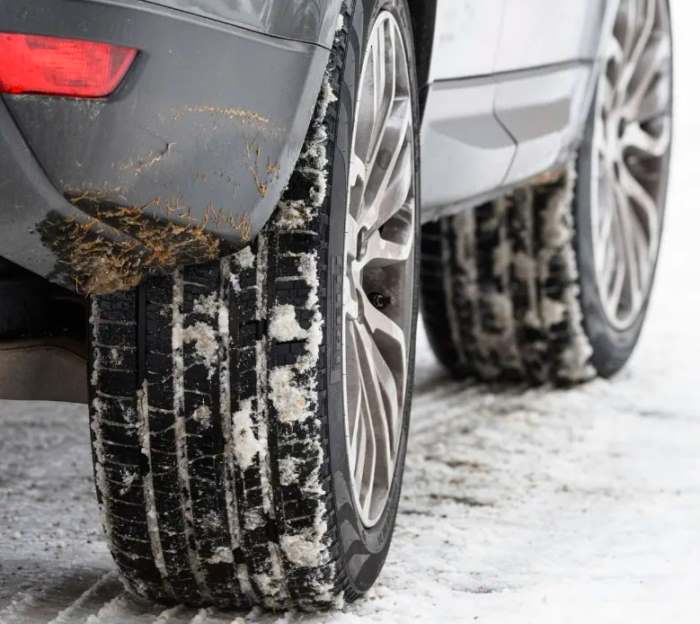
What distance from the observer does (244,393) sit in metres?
1.87

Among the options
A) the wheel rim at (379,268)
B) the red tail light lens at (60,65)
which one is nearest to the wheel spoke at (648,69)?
the wheel rim at (379,268)

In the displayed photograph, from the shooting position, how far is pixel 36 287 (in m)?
2.11

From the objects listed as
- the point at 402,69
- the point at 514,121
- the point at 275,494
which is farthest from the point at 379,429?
the point at 514,121

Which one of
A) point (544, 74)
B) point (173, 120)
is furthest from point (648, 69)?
point (173, 120)

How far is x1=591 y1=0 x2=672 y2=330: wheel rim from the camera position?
3.88 meters

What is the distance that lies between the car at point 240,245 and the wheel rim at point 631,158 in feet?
3.81

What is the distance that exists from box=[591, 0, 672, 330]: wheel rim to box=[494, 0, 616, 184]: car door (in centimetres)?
48

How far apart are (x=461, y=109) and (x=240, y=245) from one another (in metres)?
0.94

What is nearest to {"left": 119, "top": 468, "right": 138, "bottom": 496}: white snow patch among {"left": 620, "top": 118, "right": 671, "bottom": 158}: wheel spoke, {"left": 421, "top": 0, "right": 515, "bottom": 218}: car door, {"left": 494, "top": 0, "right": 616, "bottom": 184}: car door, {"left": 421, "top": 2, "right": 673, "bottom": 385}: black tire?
{"left": 421, "top": 0, "right": 515, "bottom": 218}: car door

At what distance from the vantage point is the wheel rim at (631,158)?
12.7 ft

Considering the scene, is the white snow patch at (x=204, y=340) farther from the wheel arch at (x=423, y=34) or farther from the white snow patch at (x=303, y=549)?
the wheel arch at (x=423, y=34)

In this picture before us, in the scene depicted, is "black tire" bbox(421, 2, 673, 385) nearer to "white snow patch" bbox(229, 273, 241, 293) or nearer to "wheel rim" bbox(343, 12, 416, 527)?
"wheel rim" bbox(343, 12, 416, 527)

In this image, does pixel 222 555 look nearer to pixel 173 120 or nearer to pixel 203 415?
pixel 203 415

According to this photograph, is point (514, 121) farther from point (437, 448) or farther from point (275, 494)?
point (275, 494)
